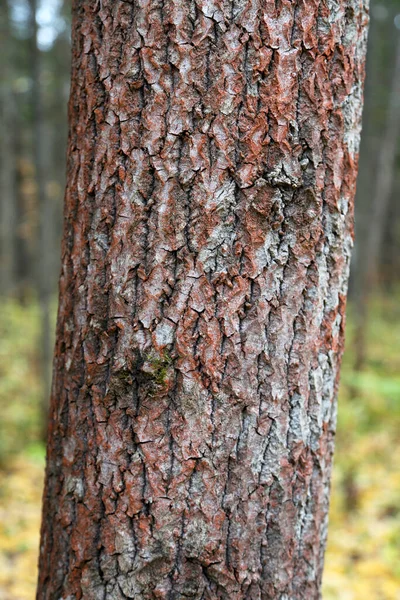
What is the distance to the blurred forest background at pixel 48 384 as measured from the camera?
4426 mm

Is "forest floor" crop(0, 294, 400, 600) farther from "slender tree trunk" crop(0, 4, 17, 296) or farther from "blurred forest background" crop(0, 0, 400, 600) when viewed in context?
"slender tree trunk" crop(0, 4, 17, 296)

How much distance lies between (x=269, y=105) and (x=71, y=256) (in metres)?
0.70

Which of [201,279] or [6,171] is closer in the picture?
[201,279]

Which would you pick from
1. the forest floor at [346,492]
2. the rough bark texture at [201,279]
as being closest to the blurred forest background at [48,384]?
the forest floor at [346,492]

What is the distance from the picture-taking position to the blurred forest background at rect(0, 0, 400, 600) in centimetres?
443

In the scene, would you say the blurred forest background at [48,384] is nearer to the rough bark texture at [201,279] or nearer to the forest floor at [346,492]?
the forest floor at [346,492]

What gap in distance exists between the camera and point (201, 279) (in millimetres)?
1349

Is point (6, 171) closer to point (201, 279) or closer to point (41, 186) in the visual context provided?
point (41, 186)

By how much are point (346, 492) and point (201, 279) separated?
4.78 meters

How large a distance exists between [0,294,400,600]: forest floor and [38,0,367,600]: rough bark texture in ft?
10.1

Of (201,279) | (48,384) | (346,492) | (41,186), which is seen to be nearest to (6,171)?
(41,186)

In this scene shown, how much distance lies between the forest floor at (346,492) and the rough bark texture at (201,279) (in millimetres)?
3066

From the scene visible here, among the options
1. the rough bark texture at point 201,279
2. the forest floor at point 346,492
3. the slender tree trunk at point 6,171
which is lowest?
the forest floor at point 346,492

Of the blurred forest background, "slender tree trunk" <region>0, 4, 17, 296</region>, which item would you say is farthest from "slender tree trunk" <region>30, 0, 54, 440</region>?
"slender tree trunk" <region>0, 4, 17, 296</region>
